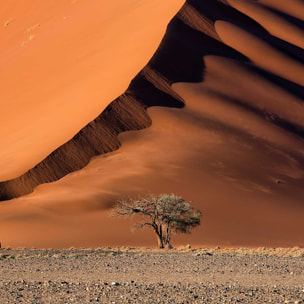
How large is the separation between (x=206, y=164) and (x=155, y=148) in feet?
10.3

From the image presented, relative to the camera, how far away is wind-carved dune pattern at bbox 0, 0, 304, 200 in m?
40.0

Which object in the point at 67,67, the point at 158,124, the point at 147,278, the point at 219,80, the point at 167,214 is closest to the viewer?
the point at 147,278

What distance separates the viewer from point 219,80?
48.3m

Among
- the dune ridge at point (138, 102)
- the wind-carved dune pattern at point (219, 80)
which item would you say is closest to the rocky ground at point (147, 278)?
the dune ridge at point (138, 102)

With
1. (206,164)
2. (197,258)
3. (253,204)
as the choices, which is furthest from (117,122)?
(197,258)

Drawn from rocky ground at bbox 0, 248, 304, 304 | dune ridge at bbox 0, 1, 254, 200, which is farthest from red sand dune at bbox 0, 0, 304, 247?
rocky ground at bbox 0, 248, 304, 304

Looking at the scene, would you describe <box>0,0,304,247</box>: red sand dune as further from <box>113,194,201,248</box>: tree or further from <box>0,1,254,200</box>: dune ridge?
<box>113,194,201,248</box>: tree

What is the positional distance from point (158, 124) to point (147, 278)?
93.1 ft

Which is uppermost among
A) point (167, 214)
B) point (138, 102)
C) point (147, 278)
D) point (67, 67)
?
point (67, 67)

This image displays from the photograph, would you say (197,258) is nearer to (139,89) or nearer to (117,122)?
(117,122)

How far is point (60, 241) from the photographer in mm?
29797

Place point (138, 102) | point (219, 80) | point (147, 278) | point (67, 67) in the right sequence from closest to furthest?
point (147, 278)
point (138, 102)
point (219, 80)
point (67, 67)

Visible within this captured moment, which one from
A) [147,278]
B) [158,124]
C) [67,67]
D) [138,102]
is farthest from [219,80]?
[147,278]

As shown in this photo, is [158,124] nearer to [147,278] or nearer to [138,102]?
[138,102]
